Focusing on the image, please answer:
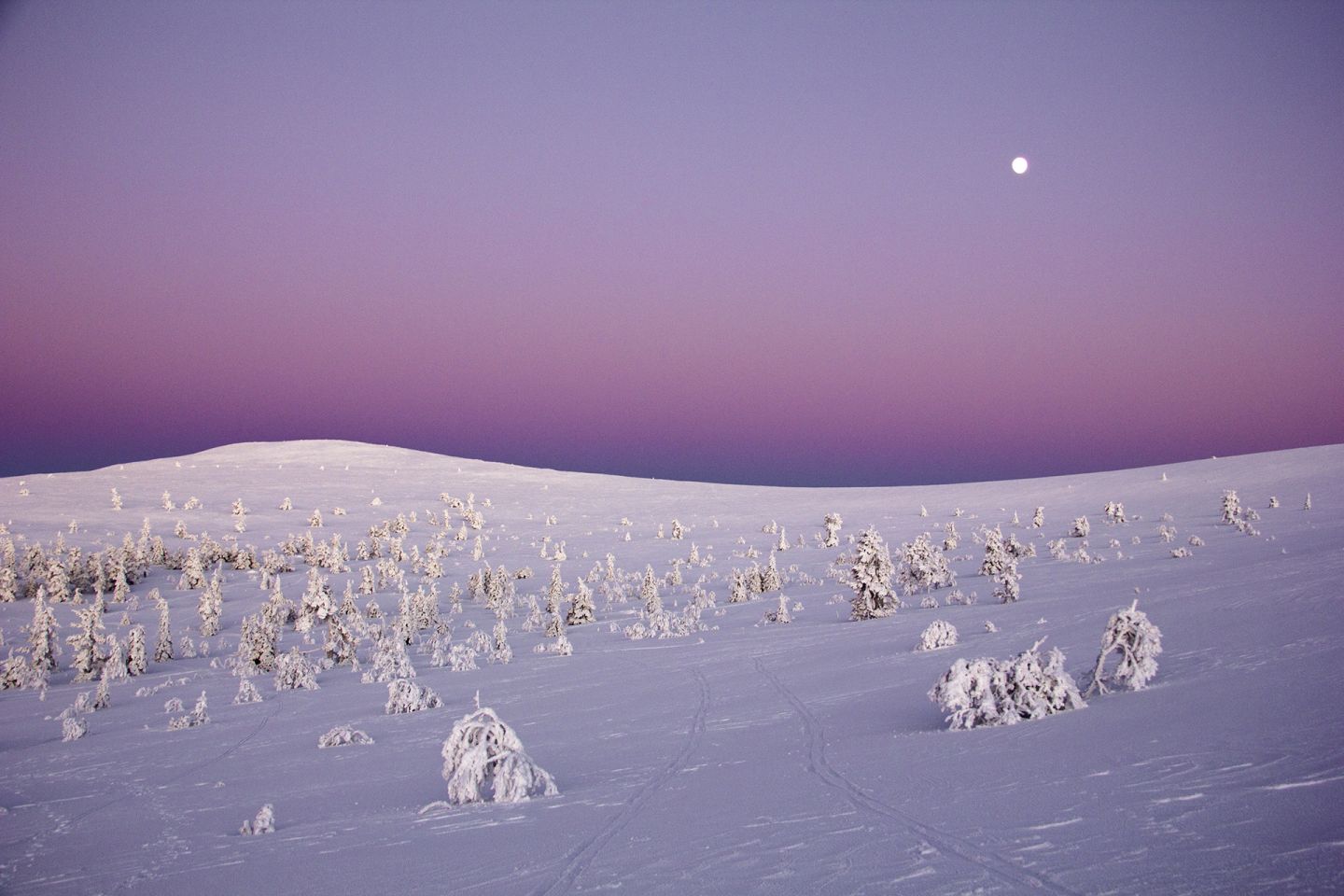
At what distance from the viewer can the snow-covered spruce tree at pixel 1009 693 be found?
11117mm

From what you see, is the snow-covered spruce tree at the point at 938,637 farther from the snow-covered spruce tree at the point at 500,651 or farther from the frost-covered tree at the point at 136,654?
the frost-covered tree at the point at 136,654

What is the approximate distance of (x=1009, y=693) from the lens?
11.3 metres

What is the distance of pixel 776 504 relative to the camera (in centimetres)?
8144

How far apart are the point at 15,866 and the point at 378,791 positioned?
3969mm

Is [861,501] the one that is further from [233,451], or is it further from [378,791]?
[233,451]

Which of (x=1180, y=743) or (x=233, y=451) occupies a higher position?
(x=233, y=451)

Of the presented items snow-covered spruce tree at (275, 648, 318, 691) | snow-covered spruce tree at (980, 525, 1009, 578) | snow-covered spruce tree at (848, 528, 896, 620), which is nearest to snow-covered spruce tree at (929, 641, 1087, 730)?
snow-covered spruce tree at (848, 528, 896, 620)

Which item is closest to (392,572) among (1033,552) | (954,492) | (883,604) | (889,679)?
(883,604)

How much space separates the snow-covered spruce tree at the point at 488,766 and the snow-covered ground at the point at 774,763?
1.44ft

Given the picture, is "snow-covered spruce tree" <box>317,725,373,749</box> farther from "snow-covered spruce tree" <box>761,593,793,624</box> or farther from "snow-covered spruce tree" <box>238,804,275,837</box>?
"snow-covered spruce tree" <box>761,593,793,624</box>

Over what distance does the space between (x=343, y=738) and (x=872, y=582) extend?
17.2 meters

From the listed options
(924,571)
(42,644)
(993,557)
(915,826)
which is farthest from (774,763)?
(42,644)

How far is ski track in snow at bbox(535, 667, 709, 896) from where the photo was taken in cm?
696

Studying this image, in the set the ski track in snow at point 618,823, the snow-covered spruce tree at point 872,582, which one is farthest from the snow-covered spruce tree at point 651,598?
the ski track in snow at point 618,823
